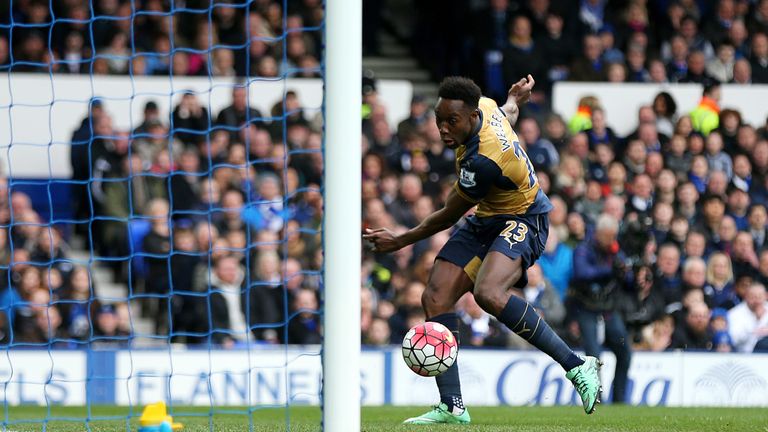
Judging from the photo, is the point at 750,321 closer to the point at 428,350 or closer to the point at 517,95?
the point at 517,95

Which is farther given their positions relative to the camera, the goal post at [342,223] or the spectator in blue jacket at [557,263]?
the spectator in blue jacket at [557,263]

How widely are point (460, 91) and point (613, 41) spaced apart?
8.93m

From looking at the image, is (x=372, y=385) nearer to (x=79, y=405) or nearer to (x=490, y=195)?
(x=79, y=405)

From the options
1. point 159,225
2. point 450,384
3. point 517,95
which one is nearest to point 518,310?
point 450,384

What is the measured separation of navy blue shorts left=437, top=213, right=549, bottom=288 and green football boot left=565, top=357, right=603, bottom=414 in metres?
0.66

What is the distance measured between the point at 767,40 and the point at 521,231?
953 cm

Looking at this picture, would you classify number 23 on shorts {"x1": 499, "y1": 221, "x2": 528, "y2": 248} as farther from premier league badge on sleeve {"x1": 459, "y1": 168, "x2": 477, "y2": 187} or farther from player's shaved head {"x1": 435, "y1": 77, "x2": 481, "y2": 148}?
player's shaved head {"x1": 435, "y1": 77, "x2": 481, "y2": 148}

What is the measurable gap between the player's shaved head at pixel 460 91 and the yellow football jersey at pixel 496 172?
0.15 m

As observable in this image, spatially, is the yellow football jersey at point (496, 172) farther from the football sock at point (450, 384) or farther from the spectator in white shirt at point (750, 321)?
the spectator in white shirt at point (750, 321)

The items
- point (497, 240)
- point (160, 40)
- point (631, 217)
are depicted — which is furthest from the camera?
point (160, 40)

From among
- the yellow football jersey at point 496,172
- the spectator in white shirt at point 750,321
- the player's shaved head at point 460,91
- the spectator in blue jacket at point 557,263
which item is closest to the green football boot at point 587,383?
the yellow football jersey at point 496,172

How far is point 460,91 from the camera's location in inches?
277

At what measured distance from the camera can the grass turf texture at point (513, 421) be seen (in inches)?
277

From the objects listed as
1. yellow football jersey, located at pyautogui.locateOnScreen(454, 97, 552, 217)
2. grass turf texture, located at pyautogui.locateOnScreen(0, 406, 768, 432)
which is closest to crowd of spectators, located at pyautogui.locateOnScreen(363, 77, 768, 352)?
grass turf texture, located at pyautogui.locateOnScreen(0, 406, 768, 432)
